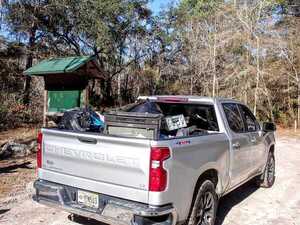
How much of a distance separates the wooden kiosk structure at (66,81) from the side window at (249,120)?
19.8 ft

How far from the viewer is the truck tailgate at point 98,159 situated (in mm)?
3533

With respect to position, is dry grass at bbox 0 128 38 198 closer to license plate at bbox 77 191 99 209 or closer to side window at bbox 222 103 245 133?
license plate at bbox 77 191 99 209

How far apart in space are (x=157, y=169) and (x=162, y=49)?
18.9 meters

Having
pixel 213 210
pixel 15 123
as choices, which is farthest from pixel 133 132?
pixel 15 123

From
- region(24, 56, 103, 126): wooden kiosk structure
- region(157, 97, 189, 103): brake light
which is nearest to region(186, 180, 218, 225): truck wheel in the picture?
region(157, 97, 189, 103): brake light

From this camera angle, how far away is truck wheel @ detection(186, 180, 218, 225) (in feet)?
13.3

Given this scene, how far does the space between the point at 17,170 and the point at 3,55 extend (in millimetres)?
10501

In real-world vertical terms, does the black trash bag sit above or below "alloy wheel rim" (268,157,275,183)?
above

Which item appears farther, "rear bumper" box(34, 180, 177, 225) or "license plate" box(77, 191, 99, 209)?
"license plate" box(77, 191, 99, 209)

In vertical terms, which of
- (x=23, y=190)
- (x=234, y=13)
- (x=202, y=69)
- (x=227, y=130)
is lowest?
(x=23, y=190)

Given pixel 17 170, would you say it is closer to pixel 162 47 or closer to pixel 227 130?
pixel 227 130

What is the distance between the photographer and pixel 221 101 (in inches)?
208

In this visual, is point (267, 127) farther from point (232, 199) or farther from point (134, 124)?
point (134, 124)

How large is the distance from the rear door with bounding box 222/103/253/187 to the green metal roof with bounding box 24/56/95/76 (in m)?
6.63
